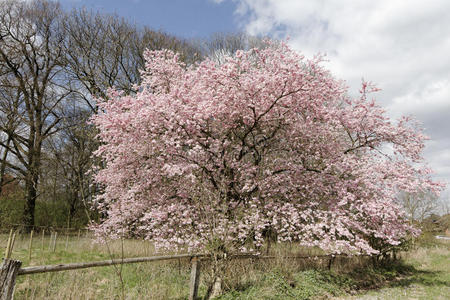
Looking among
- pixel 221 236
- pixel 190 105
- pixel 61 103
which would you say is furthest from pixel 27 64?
pixel 221 236

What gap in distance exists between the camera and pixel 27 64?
18688mm

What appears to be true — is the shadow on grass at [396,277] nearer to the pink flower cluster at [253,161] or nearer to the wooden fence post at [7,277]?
the pink flower cluster at [253,161]

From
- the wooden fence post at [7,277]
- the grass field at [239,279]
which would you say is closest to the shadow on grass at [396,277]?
the grass field at [239,279]

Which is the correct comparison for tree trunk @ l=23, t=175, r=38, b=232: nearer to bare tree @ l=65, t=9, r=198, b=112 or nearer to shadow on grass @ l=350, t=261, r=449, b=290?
bare tree @ l=65, t=9, r=198, b=112

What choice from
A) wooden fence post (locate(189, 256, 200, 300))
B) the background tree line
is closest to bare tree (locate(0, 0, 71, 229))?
the background tree line

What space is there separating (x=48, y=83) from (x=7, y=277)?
18.8 metres

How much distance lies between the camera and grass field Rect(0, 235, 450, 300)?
5973 millimetres

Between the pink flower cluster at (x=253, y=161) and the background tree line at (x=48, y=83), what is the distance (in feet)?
26.0

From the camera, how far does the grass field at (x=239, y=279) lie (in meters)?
5.97

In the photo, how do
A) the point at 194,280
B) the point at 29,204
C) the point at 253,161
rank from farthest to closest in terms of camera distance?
the point at 29,204 < the point at 253,161 < the point at 194,280

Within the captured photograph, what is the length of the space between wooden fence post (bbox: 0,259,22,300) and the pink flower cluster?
13.9 feet

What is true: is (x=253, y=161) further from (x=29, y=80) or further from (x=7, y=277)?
(x=29, y=80)

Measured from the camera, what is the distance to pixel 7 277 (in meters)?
3.57

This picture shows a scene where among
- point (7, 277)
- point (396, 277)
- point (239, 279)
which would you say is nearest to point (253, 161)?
point (239, 279)
